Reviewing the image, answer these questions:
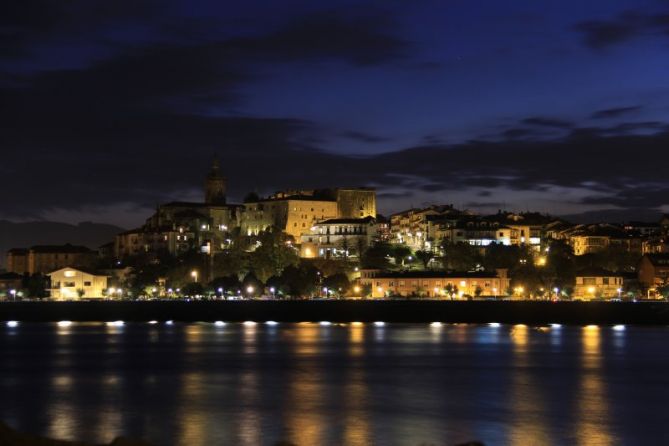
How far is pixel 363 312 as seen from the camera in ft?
252

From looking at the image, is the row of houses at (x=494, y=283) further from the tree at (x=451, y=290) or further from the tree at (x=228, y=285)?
the tree at (x=228, y=285)

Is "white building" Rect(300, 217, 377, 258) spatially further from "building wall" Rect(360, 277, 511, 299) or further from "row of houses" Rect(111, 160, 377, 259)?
"building wall" Rect(360, 277, 511, 299)

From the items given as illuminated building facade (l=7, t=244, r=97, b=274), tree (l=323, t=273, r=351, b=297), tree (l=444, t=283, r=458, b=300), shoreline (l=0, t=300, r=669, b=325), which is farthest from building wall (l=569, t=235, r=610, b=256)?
illuminated building facade (l=7, t=244, r=97, b=274)

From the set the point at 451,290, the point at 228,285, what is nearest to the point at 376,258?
the point at 451,290

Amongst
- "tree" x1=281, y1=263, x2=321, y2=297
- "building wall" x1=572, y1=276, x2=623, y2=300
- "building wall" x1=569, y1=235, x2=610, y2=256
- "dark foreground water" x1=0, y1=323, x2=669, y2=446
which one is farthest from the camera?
"building wall" x1=569, y1=235, x2=610, y2=256

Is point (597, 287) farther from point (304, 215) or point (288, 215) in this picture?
point (288, 215)

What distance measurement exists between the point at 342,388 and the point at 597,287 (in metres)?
57.1

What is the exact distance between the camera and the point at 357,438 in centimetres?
2186

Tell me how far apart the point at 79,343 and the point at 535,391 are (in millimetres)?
25981

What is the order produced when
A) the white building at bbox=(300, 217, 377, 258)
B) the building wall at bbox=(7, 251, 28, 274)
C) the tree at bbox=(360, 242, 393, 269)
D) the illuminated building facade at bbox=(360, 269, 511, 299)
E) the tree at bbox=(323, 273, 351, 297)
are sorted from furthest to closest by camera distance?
1. the building wall at bbox=(7, 251, 28, 274)
2. the white building at bbox=(300, 217, 377, 258)
3. the tree at bbox=(360, 242, 393, 269)
4. the tree at bbox=(323, 273, 351, 297)
5. the illuminated building facade at bbox=(360, 269, 511, 299)

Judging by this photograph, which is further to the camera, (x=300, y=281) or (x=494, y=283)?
(x=300, y=281)

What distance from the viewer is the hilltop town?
281ft

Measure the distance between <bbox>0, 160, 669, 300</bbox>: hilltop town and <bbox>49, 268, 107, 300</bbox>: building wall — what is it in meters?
0.11

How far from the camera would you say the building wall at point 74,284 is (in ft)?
318
